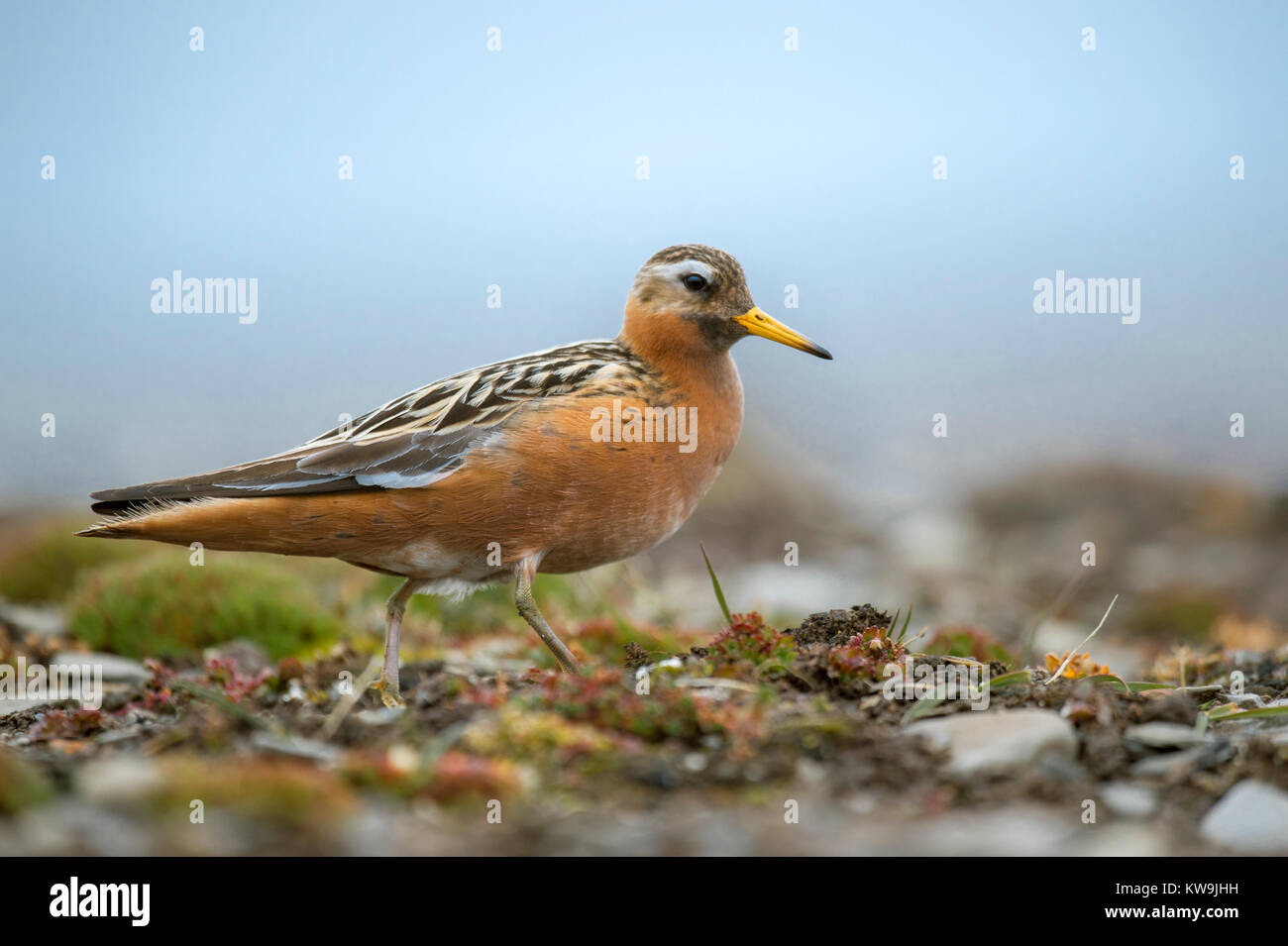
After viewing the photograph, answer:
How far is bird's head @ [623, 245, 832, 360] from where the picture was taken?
9172 millimetres

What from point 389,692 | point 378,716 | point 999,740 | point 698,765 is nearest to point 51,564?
point 389,692

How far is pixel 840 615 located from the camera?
8.02m

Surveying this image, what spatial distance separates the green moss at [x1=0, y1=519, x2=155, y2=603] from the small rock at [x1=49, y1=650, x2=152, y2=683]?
3.72m

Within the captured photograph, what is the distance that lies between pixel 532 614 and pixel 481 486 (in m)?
0.97

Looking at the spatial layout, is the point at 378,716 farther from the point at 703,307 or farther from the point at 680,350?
the point at 703,307

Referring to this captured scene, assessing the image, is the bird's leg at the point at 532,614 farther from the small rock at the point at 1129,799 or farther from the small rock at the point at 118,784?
the small rock at the point at 1129,799

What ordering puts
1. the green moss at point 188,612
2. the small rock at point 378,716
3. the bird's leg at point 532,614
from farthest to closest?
the green moss at point 188,612 < the bird's leg at point 532,614 < the small rock at point 378,716

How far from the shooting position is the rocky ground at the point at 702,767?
4625 millimetres

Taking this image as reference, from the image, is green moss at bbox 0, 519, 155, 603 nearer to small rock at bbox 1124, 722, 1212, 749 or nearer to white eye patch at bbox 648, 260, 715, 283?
white eye patch at bbox 648, 260, 715, 283

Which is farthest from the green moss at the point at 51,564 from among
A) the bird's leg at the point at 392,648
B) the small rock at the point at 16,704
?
the bird's leg at the point at 392,648

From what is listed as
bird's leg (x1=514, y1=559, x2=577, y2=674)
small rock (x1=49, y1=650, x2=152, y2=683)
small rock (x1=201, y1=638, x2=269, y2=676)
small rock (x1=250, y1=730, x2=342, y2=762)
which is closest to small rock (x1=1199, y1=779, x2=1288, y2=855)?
small rock (x1=250, y1=730, x2=342, y2=762)

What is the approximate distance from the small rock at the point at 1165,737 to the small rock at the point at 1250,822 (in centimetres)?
67

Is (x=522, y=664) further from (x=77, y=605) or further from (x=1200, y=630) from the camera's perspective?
(x=1200, y=630)

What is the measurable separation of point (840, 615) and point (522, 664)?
3.17m
